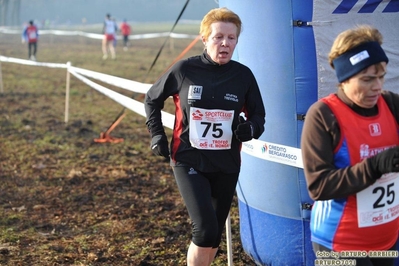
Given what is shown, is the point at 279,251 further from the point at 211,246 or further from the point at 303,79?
the point at 303,79

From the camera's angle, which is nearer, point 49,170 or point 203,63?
point 203,63

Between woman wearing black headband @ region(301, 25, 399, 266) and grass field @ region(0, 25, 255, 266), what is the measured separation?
8.12ft

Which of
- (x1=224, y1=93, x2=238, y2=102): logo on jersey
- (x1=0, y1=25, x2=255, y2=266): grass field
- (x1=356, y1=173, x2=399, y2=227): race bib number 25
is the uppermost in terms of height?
(x1=224, y1=93, x2=238, y2=102): logo on jersey

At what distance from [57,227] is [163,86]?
2797 mm

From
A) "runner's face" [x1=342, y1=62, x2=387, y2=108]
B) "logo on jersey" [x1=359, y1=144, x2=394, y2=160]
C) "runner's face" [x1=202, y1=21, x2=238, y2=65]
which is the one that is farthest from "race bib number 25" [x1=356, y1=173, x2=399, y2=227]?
"runner's face" [x1=202, y1=21, x2=238, y2=65]

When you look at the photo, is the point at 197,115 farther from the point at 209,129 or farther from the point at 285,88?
the point at 285,88

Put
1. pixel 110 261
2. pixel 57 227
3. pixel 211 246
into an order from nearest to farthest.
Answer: pixel 211 246 → pixel 110 261 → pixel 57 227

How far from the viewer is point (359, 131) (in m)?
2.79

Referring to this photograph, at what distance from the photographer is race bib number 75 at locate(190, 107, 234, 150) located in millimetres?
3982

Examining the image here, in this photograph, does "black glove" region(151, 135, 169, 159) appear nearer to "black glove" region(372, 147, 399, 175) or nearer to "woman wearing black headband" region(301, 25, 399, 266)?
"woman wearing black headband" region(301, 25, 399, 266)

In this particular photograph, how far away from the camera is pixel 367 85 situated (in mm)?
2734

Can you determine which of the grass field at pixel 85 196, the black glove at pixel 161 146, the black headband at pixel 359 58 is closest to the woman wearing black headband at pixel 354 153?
the black headband at pixel 359 58

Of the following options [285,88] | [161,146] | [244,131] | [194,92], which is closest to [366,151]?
[244,131]

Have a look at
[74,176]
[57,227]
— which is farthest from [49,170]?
[57,227]
